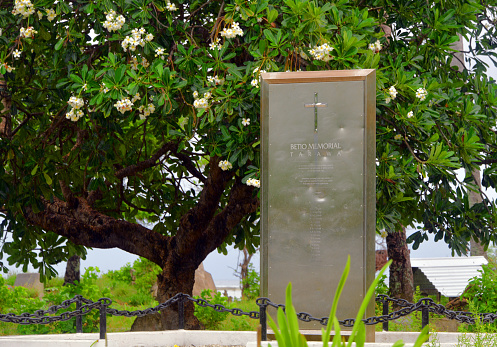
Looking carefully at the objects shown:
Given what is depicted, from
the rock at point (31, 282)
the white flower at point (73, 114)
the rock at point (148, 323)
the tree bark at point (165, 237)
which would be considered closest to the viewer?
the white flower at point (73, 114)

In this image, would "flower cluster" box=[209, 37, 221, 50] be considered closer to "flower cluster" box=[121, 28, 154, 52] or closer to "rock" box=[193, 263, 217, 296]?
"flower cluster" box=[121, 28, 154, 52]

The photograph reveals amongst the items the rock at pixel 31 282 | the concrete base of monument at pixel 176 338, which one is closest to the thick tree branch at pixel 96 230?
the concrete base of monument at pixel 176 338

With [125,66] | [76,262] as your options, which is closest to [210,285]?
[76,262]

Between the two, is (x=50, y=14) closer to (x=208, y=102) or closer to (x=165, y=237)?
(x=208, y=102)

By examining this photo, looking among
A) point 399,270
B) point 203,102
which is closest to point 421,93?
point 203,102

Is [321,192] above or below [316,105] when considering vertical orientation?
below

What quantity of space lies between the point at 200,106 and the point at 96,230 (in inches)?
168

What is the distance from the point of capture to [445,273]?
13.1 metres

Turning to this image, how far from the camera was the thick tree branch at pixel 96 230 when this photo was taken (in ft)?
33.1

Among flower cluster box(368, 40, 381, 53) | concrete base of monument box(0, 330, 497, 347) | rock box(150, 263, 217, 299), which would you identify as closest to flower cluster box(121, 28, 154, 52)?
flower cluster box(368, 40, 381, 53)

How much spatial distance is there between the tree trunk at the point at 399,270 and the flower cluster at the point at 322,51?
259 inches

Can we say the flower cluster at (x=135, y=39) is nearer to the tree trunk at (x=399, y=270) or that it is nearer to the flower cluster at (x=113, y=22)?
the flower cluster at (x=113, y=22)

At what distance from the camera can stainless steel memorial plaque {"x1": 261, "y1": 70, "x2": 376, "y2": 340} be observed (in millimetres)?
5738

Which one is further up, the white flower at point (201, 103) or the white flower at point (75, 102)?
the white flower at point (75, 102)
